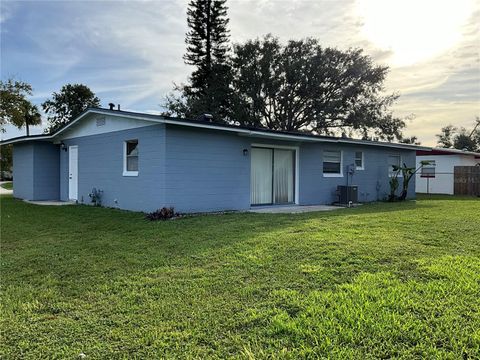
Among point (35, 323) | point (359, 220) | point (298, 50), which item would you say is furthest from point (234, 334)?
point (298, 50)

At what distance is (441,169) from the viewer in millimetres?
22672

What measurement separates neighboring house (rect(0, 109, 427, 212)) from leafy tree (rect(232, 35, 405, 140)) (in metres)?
11.4

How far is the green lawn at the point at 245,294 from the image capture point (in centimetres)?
283

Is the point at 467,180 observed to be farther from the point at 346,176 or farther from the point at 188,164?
the point at 188,164

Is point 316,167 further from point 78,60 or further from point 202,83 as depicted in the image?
point 202,83

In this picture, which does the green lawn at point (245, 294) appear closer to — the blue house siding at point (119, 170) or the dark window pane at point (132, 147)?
the blue house siding at point (119, 170)

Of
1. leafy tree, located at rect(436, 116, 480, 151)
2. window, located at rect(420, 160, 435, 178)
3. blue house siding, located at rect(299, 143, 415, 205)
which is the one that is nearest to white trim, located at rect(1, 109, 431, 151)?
blue house siding, located at rect(299, 143, 415, 205)

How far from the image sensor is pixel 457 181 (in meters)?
21.6

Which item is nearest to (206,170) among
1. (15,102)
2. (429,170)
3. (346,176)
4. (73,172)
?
(73,172)

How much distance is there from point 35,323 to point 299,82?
2629cm

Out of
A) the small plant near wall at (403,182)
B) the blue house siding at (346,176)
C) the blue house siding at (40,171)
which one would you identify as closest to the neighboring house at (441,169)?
the blue house siding at (346,176)

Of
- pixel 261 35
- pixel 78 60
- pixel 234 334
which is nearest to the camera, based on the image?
pixel 234 334

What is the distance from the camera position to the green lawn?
9.29 feet

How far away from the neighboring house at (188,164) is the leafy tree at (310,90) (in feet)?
37.3
